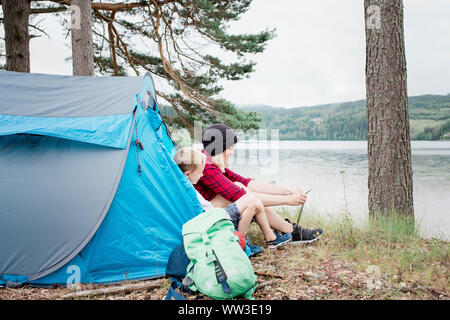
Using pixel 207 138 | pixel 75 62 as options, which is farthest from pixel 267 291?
pixel 75 62

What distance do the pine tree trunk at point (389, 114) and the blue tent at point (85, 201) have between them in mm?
2163

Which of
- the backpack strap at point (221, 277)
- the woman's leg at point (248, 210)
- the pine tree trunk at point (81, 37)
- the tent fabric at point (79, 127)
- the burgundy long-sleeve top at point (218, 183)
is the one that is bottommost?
the backpack strap at point (221, 277)

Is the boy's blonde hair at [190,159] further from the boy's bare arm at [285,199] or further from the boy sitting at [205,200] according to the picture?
the boy's bare arm at [285,199]

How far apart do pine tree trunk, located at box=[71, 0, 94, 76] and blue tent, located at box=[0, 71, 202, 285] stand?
2.58 meters

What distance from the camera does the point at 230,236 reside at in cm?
200

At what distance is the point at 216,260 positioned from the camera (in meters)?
Result: 1.87

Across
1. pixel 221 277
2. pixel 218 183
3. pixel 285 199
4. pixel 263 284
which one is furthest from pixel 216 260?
pixel 285 199

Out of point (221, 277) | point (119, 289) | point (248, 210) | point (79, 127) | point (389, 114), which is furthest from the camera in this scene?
point (389, 114)

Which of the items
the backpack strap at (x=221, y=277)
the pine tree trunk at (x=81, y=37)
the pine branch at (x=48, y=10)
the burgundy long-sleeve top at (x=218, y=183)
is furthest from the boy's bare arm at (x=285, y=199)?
the pine branch at (x=48, y=10)

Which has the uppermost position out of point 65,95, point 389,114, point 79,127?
point 65,95

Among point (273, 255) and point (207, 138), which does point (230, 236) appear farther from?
point (207, 138)

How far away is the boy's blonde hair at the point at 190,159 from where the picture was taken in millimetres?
2545

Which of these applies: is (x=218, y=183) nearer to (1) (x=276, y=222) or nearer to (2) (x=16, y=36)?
(1) (x=276, y=222)

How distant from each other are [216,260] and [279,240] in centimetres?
112
